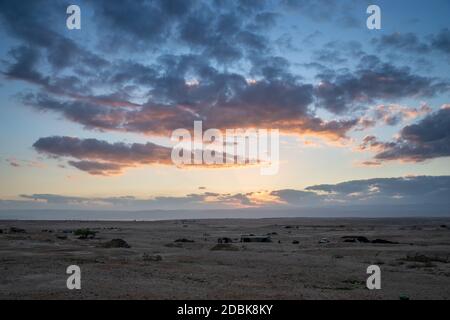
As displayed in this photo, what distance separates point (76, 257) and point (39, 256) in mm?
3457

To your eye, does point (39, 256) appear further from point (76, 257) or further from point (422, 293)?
point (422, 293)

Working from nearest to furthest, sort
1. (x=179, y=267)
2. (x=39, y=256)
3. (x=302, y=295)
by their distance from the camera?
(x=302, y=295) < (x=179, y=267) < (x=39, y=256)

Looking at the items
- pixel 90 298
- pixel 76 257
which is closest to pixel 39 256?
pixel 76 257

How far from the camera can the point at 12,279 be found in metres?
22.7

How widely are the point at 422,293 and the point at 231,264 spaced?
1482 centimetres

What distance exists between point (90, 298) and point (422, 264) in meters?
24.7
